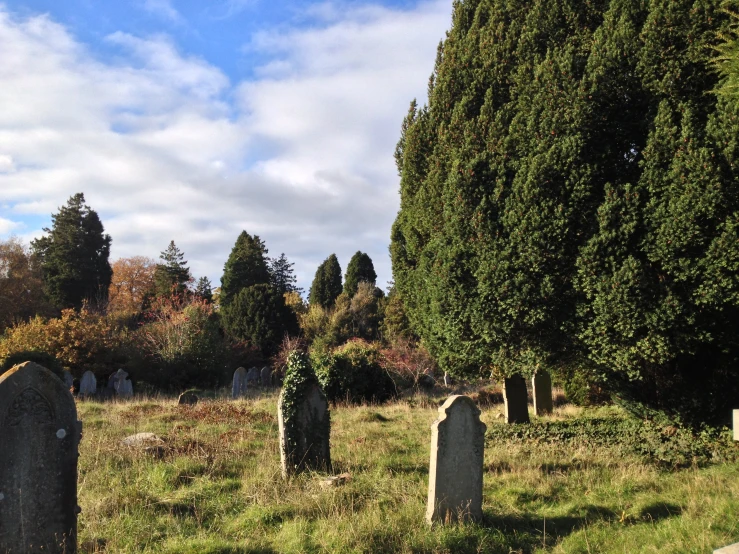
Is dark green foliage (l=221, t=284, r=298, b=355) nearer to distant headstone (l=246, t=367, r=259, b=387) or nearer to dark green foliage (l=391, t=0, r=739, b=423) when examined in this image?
distant headstone (l=246, t=367, r=259, b=387)

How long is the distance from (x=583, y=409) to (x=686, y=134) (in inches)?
408

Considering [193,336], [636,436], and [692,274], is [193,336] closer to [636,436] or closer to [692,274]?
[636,436]

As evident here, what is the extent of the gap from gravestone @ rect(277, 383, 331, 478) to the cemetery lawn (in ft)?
1.04

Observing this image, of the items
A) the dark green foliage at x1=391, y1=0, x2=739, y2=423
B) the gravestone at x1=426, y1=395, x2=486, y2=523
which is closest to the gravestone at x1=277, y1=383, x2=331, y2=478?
the gravestone at x1=426, y1=395, x2=486, y2=523

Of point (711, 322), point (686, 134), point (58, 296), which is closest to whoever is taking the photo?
point (686, 134)

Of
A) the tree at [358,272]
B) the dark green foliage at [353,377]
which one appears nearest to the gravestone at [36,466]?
the dark green foliage at [353,377]

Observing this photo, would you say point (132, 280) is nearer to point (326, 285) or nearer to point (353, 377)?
point (326, 285)

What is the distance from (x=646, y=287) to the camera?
8.31 m

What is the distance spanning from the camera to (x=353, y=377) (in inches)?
761

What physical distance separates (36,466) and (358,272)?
152ft

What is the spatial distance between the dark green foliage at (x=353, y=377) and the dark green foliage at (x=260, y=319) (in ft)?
60.7

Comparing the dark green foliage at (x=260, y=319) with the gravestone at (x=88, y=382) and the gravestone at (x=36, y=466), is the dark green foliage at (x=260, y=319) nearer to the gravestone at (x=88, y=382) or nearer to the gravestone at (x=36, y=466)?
the gravestone at (x=88, y=382)

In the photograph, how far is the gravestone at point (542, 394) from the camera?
15836 mm

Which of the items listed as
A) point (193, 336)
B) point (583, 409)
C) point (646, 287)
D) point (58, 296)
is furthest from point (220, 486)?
point (58, 296)
